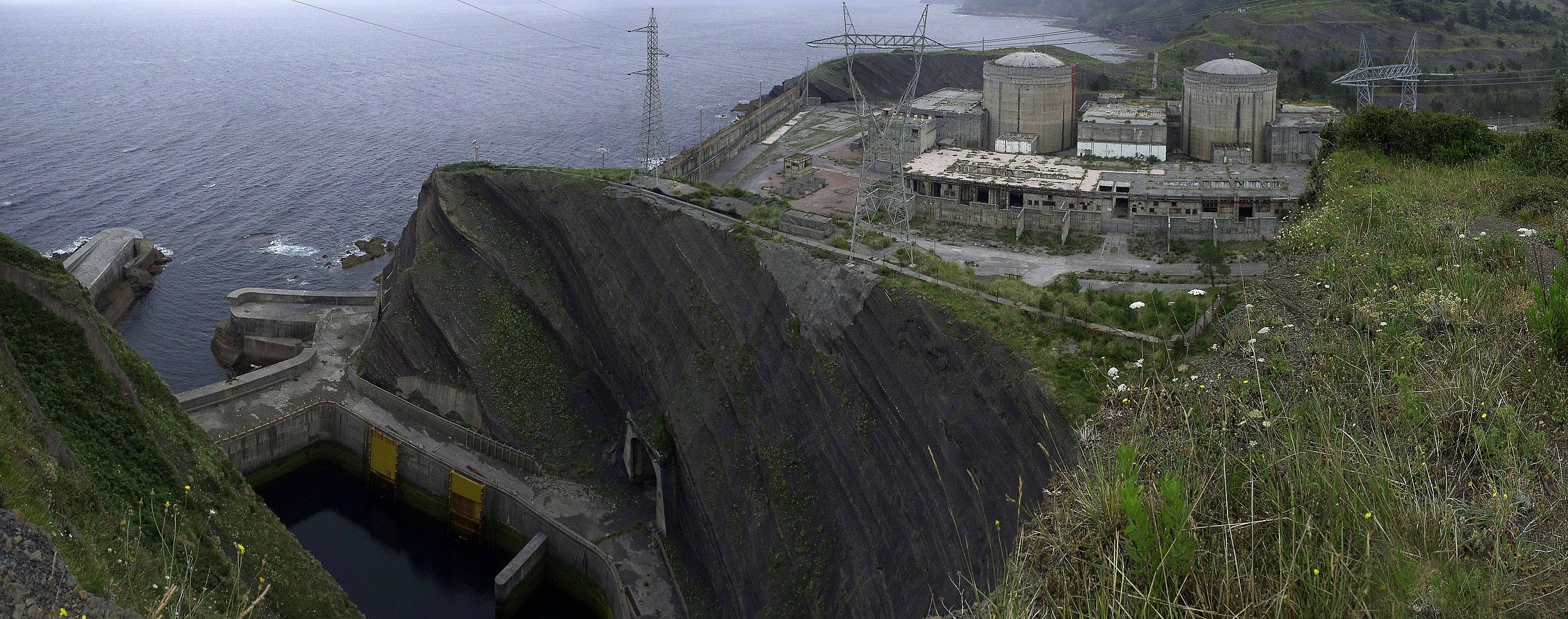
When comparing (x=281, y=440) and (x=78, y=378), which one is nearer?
(x=78, y=378)

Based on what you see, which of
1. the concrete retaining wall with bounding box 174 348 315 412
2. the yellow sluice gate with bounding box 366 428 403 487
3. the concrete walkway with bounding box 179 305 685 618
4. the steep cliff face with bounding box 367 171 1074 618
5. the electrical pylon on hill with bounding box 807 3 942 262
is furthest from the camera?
the concrete retaining wall with bounding box 174 348 315 412

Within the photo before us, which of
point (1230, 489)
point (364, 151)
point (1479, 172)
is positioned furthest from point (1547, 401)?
point (364, 151)

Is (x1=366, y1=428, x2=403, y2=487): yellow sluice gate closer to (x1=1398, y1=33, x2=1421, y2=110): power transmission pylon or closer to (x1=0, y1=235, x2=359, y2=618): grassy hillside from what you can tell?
(x1=0, y1=235, x2=359, y2=618): grassy hillside

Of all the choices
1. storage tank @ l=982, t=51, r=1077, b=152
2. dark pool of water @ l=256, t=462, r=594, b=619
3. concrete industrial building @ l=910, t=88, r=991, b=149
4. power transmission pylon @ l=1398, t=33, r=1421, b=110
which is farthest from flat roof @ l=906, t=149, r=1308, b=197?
dark pool of water @ l=256, t=462, r=594, b=619

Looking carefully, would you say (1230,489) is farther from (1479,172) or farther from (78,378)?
(78,378)

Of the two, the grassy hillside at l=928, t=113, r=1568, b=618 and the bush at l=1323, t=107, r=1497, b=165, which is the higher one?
the bush at l=1323, t=107, r=1497, b=165

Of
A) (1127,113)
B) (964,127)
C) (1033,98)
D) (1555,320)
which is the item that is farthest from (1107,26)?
(1555,320)
